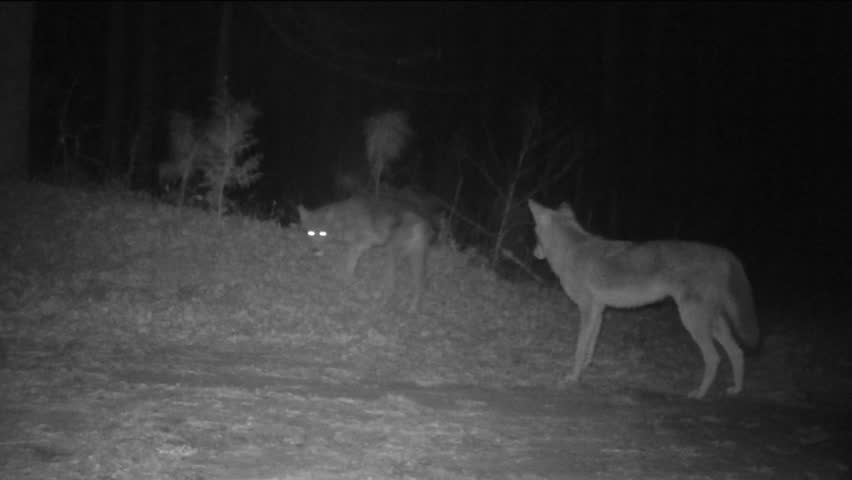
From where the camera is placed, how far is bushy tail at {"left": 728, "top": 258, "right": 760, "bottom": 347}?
32.5 feet

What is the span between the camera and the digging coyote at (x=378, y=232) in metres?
13.8

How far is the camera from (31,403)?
7.12 metres

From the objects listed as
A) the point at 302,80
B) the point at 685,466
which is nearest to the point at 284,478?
the point at 685,466

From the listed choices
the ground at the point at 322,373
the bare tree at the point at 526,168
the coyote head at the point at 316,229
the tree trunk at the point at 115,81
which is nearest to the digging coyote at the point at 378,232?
the coyote head at the point at 316,229

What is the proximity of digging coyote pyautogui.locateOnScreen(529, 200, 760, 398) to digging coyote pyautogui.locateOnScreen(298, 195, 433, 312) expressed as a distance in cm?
343

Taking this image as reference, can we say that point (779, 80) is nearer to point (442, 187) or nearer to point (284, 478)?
point (442, 187)

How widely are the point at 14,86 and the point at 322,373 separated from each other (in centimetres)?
1161

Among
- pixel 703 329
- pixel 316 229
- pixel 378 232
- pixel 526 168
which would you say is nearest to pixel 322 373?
pixel 703 329

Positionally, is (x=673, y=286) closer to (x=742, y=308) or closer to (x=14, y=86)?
(x=742, y=308)

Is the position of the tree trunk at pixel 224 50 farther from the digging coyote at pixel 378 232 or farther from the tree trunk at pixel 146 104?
the digging coyote at pixel 378 232

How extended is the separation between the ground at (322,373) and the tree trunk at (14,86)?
1728mm

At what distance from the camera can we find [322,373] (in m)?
9.25

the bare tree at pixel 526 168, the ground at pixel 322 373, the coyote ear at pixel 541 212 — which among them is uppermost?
the bare tree at pixel 526 168

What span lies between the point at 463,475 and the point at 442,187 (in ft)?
86.2
